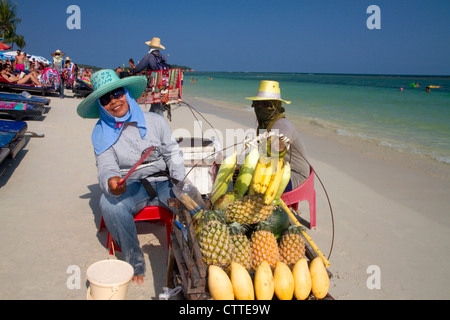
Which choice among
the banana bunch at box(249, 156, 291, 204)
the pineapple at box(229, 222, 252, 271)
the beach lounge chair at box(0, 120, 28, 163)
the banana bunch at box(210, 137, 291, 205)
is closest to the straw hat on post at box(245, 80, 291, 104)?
the banana bunch at box(210, 137, 291, 205)

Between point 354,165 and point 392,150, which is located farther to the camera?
point 392,150

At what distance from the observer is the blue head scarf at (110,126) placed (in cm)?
286

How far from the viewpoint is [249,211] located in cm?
210

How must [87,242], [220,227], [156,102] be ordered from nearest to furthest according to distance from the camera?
[220,227] → [87,242] → [156,102]

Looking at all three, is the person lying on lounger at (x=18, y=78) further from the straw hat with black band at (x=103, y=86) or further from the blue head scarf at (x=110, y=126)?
the blue head scarf at (x=110, y=126)

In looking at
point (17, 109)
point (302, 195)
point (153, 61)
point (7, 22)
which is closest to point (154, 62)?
point (153, 61)

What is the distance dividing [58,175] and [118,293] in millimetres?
3708

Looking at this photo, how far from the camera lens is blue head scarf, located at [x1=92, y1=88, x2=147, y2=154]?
286 cm

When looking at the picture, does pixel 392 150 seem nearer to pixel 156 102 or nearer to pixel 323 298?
pixel 156 102

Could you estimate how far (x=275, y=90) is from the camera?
349 cm

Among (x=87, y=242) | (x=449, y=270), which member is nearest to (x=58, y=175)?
(x=87, y=242)

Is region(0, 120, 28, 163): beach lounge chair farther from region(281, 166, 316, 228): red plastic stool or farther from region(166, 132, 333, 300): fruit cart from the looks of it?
region(281, 166, 316, 228): red plastic stool

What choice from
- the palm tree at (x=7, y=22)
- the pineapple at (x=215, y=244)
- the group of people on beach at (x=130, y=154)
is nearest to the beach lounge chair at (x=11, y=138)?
the group of people on beach at (x=130, y=154)

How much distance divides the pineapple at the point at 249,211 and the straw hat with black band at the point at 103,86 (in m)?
1.61
